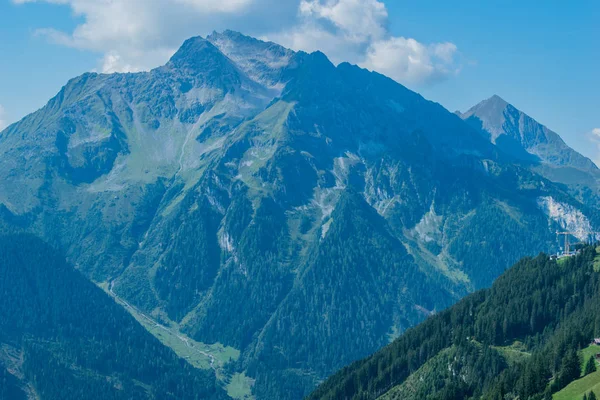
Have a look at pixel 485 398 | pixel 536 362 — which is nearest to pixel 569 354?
pixel 536 362

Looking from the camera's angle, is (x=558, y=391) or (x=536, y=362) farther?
(x=536, y=362)

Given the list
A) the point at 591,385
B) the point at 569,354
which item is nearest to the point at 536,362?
the point at 569,354

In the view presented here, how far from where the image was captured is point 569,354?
632ft

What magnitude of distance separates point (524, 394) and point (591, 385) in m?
16.6

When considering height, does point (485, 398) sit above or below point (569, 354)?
below

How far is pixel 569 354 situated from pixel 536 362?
10.0 m

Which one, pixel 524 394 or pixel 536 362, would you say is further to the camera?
pixel 536 362

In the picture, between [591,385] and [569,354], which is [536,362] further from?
[591,385]

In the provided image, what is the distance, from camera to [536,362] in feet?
654

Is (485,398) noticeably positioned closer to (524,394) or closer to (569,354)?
(524,394)

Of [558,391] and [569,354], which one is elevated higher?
[569,354]

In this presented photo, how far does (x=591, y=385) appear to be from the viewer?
175000 millimetres

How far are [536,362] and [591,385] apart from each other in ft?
81.8

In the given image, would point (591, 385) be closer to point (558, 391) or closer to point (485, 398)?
point (558, 391)
